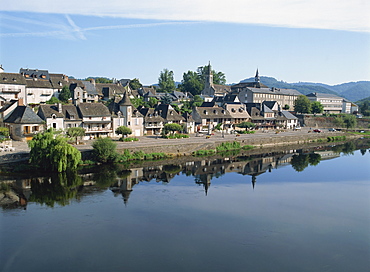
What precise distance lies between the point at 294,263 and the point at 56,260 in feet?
41.3

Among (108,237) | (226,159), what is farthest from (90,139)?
(108,237)

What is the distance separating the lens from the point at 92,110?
5081 centimetres

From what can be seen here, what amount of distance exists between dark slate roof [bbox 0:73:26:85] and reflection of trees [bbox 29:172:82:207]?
27.1 meters

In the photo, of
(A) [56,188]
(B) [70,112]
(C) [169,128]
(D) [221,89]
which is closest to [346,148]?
(C) [169,128]

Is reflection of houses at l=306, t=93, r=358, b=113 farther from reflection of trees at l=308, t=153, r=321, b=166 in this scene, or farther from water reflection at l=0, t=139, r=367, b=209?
water reflection at l=0, t=139, r=367, b=209

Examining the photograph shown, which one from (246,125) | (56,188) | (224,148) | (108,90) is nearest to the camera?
(56,188)

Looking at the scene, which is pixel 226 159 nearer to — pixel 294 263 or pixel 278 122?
pixel 294 263

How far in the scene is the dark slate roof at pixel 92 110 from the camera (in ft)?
164

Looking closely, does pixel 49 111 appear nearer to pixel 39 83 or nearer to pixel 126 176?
pixel 39 83

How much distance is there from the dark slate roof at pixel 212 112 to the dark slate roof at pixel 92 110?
21.0 m

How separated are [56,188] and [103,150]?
9455 mm

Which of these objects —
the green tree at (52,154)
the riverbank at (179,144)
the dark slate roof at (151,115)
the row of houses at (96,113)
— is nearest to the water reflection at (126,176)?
the green tree at (52,154)

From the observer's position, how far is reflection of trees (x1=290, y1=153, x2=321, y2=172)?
145 feet

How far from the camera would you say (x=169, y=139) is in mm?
53719
